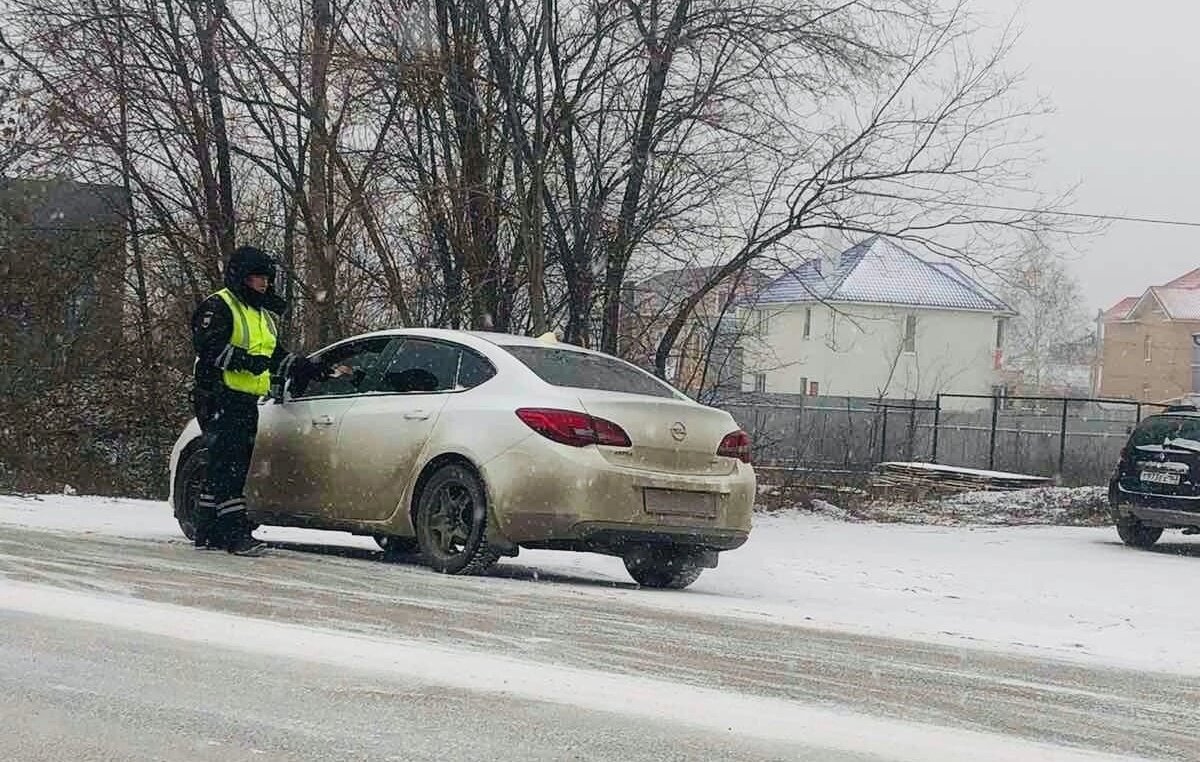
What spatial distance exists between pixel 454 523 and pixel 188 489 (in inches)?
98.1

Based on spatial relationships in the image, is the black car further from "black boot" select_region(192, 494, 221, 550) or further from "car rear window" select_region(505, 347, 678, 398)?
"black boot" select_region(192, 494, 221, 550)

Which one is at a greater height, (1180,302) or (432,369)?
(1180,302)

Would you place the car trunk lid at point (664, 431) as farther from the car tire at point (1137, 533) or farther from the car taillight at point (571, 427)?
the car tire at point (1137, 533)

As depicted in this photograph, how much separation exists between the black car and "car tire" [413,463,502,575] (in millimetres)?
11293

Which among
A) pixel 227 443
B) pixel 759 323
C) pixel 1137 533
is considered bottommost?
pixel 1137 533

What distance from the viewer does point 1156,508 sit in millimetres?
18453

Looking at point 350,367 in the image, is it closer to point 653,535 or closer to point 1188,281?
point 653,535

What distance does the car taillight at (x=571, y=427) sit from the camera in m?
9.10

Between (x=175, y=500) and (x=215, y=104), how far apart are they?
8691 mm

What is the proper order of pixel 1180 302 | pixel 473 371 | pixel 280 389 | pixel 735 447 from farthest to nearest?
1. pixel 1180 302
2. pixel 280 389
3. pixel 735 447
4. pixel 473 371

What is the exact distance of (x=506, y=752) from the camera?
4.81 metres

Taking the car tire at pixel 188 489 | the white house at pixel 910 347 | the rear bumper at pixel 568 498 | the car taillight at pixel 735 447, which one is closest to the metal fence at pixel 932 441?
the white house at pixel 910 347

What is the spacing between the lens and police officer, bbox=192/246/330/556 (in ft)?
33.0

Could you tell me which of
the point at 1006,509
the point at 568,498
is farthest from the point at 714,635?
the point at 1006,509
